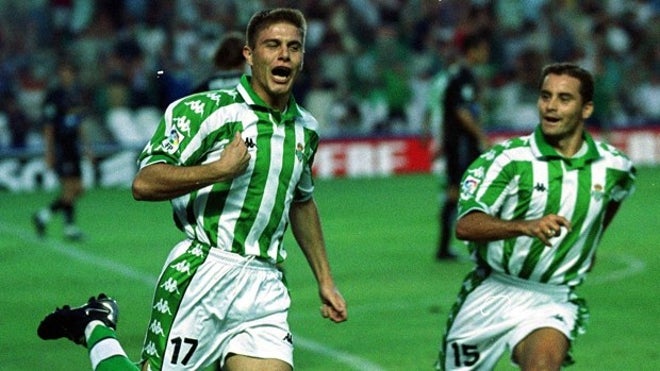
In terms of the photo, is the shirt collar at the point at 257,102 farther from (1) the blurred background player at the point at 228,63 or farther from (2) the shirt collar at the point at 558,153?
(1) the blurred background player at the point at 228,63

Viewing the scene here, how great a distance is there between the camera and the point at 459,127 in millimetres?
14453

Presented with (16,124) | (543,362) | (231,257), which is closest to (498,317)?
(543,362)

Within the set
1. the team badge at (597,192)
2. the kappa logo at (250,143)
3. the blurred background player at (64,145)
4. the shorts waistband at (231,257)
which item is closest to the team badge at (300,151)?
the kappa logo at (250,143)

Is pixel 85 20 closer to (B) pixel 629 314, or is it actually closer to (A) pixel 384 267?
(A) pixel 384 267

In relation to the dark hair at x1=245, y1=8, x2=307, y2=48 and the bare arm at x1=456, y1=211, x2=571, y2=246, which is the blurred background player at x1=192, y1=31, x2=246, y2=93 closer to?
the bare arm at x1=456, y1=211, x2=571, y2=246

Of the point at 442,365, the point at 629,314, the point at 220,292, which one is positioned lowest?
the point at 629,314

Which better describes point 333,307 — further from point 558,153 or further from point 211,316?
point 558,153

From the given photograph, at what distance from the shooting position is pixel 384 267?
14.4m

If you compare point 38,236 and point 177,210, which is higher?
point 177,210

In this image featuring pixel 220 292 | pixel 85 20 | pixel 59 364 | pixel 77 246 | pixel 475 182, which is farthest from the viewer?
pixel 85 20

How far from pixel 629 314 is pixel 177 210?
626 cm

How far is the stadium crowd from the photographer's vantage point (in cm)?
2395

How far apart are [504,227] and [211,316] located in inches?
58.3

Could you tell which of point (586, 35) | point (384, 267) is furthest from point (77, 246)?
point (586, 35)
